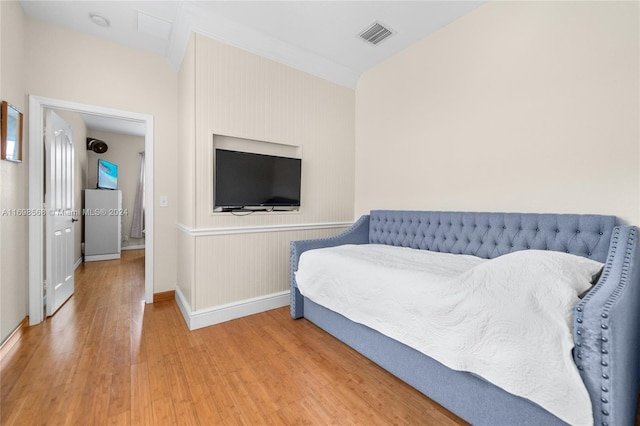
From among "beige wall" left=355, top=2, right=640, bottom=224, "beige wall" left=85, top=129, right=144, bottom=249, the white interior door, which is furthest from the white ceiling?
"beige wall" left=85, top=129, right=144, bottom=249

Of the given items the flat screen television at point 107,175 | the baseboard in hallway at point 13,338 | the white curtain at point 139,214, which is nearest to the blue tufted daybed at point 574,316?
the baseboard in hallway at point 13,338

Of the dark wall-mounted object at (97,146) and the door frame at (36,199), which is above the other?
the dark wall-mounted object at (97,146)

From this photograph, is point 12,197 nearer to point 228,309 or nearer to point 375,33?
point 228,309

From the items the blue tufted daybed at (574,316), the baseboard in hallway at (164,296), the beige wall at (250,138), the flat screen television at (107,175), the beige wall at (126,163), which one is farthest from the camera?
the beige wall at (126,163)

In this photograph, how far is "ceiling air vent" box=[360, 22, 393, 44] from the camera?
265cm

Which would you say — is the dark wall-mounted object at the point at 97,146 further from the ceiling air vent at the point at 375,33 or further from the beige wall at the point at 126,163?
the ceiling air vent at the point at 375,33

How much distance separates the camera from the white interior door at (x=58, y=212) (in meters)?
2.54

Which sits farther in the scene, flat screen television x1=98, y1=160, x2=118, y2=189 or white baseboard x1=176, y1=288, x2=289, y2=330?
flat screen television x1=98, y1=160, x2=118, y2=189

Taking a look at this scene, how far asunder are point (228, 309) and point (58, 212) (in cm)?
210

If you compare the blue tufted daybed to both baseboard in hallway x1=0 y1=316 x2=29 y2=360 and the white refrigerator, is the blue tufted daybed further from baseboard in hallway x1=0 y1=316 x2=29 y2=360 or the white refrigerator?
the white refrigerator

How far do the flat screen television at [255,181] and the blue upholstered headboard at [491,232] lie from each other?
108 cm

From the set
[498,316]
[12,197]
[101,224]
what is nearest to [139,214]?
[101,224]

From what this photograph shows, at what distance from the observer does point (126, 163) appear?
6156 millimetres

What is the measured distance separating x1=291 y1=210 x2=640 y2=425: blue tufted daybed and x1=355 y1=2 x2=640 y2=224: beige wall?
0.20 metres
